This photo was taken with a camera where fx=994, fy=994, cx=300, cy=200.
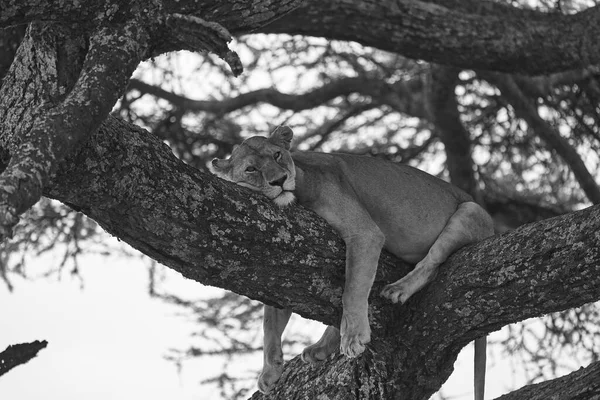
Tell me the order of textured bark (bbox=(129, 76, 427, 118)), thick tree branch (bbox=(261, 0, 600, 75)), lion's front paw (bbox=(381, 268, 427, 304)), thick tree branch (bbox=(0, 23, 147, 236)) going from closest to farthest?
thick tree branch (bbox=(0, 23, 147, 236)), lion's front paw (bbox=(381, 268, 427, 304)), thick tree branch (bbox=(261, 0, 600, 75)), textured bark (bbox=(129, 76, 427, 118))

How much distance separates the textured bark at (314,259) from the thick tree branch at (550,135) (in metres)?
3.30

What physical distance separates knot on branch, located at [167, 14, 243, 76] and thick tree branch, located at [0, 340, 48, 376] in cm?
126

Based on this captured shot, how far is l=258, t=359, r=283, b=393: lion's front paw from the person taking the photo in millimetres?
5168

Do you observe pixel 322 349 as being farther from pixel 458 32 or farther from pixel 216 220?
pixel 458 32

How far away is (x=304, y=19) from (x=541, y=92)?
3.17 metres

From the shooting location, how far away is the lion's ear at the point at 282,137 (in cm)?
529

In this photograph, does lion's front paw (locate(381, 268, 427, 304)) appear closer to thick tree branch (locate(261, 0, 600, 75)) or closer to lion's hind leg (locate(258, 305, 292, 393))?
lion's hind leg (locate(258, 305, 292, 393))

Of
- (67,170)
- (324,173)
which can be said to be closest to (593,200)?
(324,173)

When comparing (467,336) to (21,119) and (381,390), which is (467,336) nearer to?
(381,390)

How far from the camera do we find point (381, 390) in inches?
187

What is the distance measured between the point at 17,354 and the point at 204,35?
1454 millimetres

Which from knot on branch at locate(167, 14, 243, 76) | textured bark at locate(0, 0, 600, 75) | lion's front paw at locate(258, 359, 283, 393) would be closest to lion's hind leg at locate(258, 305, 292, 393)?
lion's front paw at locate(258, 359, 283, 393)

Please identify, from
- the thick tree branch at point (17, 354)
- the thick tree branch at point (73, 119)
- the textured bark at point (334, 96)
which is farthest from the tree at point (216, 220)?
the textured bark at point (334, 96)

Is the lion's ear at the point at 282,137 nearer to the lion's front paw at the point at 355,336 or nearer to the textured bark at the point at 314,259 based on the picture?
the textured bark at the point at 314,259
